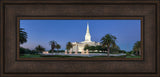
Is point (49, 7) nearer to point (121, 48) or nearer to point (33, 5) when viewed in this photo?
point (33, 5)

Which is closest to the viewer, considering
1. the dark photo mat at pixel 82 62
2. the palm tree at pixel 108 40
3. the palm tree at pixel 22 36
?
the dark photo mat at pixel 82 62

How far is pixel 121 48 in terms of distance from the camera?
4625mm

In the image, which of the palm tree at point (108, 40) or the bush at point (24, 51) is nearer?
the bush at point (24, 51)

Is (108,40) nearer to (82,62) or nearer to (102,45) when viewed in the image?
(102,45)

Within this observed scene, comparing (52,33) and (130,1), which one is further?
(52,33)

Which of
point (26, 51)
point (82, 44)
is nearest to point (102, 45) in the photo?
point (82, 44)

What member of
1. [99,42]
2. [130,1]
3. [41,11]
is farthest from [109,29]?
[41,11]

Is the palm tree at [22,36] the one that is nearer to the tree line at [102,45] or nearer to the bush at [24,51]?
the tree line at [102,45]

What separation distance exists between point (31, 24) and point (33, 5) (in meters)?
0.55

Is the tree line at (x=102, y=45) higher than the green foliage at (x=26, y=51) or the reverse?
higher

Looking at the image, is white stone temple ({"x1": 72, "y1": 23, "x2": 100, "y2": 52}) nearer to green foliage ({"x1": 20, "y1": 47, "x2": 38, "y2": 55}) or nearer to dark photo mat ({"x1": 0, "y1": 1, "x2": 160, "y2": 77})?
dark photo mat ({"x1": 0, "y1": 1, "x2": 160, "y2": 77})

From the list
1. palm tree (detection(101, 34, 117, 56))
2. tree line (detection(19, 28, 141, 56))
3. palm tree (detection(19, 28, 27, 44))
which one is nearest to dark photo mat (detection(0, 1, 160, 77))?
palm tree (detection(19, 28, 27, 44))

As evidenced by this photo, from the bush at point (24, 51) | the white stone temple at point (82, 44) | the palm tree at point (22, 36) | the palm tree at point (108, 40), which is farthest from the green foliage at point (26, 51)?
the palm tree at point (108, 40)

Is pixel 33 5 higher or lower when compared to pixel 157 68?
higher
